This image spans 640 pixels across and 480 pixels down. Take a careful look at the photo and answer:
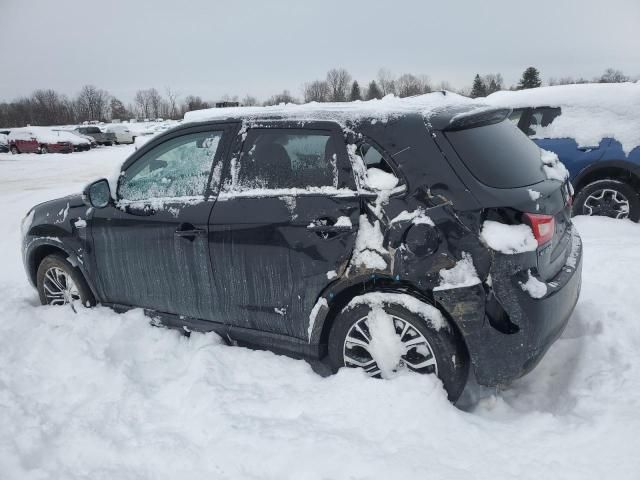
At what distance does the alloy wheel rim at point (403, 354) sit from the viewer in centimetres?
281

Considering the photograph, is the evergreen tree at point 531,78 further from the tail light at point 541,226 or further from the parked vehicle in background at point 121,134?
the tail light at point 541,226

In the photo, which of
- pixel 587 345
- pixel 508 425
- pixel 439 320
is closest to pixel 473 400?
pixel 508 425

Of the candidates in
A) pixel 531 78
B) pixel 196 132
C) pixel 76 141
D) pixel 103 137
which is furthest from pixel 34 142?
pixel 531 78

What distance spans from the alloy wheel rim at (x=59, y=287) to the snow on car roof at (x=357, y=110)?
72.6 inches

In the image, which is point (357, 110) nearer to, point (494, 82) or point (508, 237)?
point (508, 237)

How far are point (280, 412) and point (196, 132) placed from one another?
198 cm

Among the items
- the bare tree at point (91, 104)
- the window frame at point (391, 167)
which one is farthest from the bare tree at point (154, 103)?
the window frame at point (391, 167)

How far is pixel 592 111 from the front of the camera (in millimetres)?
6629

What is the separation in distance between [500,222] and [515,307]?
46 centimetres

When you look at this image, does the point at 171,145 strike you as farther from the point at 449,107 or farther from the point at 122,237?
the point at 449,107

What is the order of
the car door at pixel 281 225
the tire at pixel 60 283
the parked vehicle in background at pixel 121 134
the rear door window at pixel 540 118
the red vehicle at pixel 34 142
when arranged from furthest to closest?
the parked vehicle in background at pixel 121 134 < the red vehicle at pixel 34 142 < the rear door window at pixel 540 118 < the tire at pixel 60 283 < the car door at pixel 281 225

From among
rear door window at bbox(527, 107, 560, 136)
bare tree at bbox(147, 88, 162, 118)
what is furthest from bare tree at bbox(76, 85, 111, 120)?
rear door window at bbox(527, 107, 560, 136)

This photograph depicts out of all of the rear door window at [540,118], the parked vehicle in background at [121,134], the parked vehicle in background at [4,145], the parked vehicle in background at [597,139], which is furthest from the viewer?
the parked vehicle in background at [121,134]

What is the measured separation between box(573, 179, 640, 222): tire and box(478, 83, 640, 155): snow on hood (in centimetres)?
46
